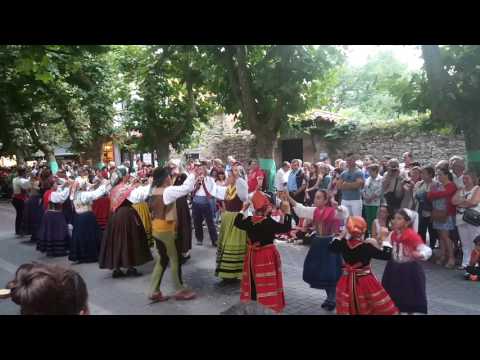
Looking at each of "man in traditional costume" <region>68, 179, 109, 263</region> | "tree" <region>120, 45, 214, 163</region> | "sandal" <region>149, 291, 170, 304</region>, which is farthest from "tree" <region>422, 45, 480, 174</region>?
"tree" <region>120, 45, 214, 163</region>

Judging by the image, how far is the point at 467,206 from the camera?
18.5 feet

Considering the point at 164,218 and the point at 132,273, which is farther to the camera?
the point at 132,273

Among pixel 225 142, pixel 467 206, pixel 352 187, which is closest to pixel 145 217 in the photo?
pixel 352 187

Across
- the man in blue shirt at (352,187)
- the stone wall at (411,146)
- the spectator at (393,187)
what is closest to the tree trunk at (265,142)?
the man in blue shirt at (352,187)

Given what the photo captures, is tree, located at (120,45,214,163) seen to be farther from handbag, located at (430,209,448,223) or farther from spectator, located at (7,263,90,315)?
spectator, located at (7,263,90,315)

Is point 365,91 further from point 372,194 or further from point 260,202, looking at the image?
point 260,202

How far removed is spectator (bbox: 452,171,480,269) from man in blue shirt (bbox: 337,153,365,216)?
1618 mm

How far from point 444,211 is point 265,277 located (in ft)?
10.7

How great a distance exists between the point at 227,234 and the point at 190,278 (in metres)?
1.06

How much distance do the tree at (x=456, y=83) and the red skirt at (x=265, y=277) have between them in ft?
13.8

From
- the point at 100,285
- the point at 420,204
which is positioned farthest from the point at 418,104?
the point at 100,285

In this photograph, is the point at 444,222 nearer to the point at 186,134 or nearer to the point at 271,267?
the point at 271,267

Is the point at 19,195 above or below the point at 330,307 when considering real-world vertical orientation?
above

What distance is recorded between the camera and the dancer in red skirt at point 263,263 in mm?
4316
